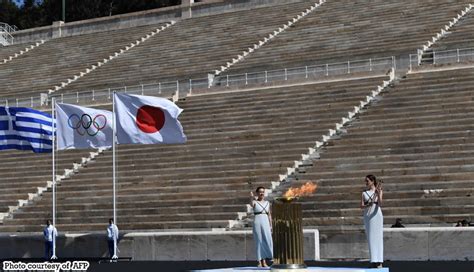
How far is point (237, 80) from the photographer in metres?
35.1

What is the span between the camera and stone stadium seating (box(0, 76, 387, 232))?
24.3 meters

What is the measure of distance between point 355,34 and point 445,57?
7.77 meters

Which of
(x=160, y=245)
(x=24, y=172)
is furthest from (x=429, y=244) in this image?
(x=24, y=172)

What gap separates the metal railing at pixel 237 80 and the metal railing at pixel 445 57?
29.9 inches

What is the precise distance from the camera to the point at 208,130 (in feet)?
97.0

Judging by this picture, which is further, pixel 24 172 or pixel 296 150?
pixel 24 172

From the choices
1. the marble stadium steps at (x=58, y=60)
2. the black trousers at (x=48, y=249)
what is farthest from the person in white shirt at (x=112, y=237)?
the marble stadium steps at (x=58, y=60)

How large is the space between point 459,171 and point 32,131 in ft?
29.9

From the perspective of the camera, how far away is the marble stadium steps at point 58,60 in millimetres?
43281

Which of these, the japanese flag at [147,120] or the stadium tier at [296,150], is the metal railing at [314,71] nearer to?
the stadium tier at [296,150]

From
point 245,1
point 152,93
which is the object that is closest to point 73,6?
point 245,1

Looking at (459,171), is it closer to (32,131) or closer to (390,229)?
(390,229)

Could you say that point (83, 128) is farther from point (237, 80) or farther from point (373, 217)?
point (237, 80)

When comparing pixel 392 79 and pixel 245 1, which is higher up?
pixel 245 1
